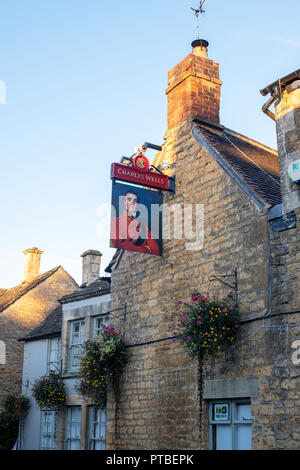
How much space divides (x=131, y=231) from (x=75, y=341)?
765 centimetres

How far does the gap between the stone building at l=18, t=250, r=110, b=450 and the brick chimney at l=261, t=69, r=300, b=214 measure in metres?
8.46

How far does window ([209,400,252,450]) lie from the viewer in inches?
376

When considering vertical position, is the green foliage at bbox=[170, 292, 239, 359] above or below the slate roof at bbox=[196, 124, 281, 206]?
below

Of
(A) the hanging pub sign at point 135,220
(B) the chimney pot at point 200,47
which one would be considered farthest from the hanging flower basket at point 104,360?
(B) the chimney pot at point 200,47

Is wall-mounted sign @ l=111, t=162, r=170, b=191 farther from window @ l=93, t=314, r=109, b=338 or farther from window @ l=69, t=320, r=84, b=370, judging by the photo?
window @ l=69, t=320, r=84, b=370

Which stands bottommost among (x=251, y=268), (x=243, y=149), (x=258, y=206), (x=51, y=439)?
(x=51, y=439)

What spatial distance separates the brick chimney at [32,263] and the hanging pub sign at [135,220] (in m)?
17.0

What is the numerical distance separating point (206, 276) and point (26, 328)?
15343mm

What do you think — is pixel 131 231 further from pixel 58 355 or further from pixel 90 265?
pixel 90 265

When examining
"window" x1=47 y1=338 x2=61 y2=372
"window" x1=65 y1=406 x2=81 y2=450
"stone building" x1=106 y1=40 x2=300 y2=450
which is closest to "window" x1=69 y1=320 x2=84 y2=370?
"window" x1=47 y1=338 x2=61 y2=372

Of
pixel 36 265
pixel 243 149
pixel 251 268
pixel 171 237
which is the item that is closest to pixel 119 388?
pixel 171 237

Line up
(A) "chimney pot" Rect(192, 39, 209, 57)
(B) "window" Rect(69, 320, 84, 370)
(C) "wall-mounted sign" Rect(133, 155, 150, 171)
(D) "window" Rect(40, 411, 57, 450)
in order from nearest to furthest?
(C) "wall-mounted sign" Rect(133, 155, 150, 171), (A) "chimney pot" Rect(192, 39, 209, 57), (B) "window" Rect(69, 320, 84, 370), (D) "window" Rect(40, 411, 57, 450)

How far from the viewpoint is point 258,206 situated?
9.84 meters
